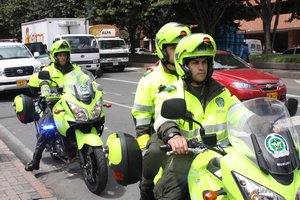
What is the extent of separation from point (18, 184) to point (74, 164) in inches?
49.1

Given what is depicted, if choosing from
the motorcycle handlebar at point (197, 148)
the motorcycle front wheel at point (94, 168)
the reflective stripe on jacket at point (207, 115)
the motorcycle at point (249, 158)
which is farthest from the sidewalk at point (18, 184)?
the motorcycle at point (249, 158)

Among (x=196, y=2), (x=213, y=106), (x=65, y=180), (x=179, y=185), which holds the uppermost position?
(x=196, y=2)

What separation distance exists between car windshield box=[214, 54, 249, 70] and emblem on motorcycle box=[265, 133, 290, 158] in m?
8.73

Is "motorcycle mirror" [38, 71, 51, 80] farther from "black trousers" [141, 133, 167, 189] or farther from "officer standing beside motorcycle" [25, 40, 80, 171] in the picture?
"black trousers" [141, 133, 167, 189]

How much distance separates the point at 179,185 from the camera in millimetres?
2846

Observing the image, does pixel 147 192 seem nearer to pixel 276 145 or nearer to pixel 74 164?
pixel 276 145

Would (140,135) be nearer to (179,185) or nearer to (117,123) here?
(179,185)

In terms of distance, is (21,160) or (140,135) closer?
(140,135)

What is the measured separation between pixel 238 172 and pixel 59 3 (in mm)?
39170

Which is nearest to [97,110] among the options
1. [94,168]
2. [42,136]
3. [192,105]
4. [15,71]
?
[94,168]

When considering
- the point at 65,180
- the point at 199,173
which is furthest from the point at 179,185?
the point at 65,180

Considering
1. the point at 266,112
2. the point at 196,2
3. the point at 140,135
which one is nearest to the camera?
the point at 266,112

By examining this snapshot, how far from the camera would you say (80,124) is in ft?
16.9

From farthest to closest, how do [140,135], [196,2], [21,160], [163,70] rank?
[196,2] < [21,160] < [163,70] < [140,135]
